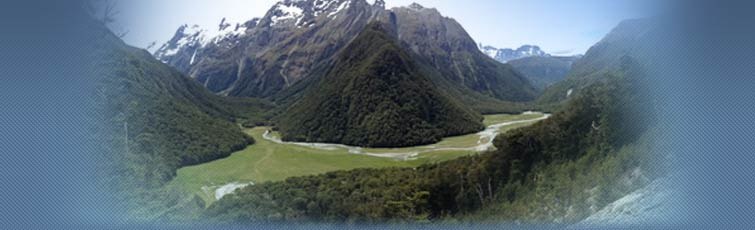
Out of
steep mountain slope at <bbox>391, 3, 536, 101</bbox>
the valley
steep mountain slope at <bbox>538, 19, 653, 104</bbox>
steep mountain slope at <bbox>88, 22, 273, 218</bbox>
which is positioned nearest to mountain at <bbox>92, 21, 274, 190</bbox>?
steep mountain slope at <bbox>88, 22, 273, 218</bbox>

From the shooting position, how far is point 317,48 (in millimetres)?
23656

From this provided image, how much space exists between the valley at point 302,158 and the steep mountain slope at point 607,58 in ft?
1.83

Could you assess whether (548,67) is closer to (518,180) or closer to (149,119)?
(518,180)

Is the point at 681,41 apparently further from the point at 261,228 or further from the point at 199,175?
the point at 199,175

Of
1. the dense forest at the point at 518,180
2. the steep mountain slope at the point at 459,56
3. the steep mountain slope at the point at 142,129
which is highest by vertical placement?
the steep mountain slope at the point at 459,56

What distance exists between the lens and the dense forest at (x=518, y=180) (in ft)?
9.77

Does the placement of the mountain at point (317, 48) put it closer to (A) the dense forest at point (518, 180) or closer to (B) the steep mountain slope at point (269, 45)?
(B) the steep mountain slope at point (269, 45)

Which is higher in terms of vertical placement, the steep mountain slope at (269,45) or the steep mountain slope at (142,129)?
the steep mountain slope at (269,45)

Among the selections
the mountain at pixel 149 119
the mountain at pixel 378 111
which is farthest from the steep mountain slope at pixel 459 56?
the mountain at pixel 149 119

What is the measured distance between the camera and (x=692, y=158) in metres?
2.43

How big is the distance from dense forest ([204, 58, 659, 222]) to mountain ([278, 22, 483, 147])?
1854mm

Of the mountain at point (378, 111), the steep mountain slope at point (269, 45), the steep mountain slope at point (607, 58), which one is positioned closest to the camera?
the steep mountain slope at point (607, 58)

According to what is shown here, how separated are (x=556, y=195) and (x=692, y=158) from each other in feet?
3.68

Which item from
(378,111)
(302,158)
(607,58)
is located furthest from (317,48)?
(607,58)
